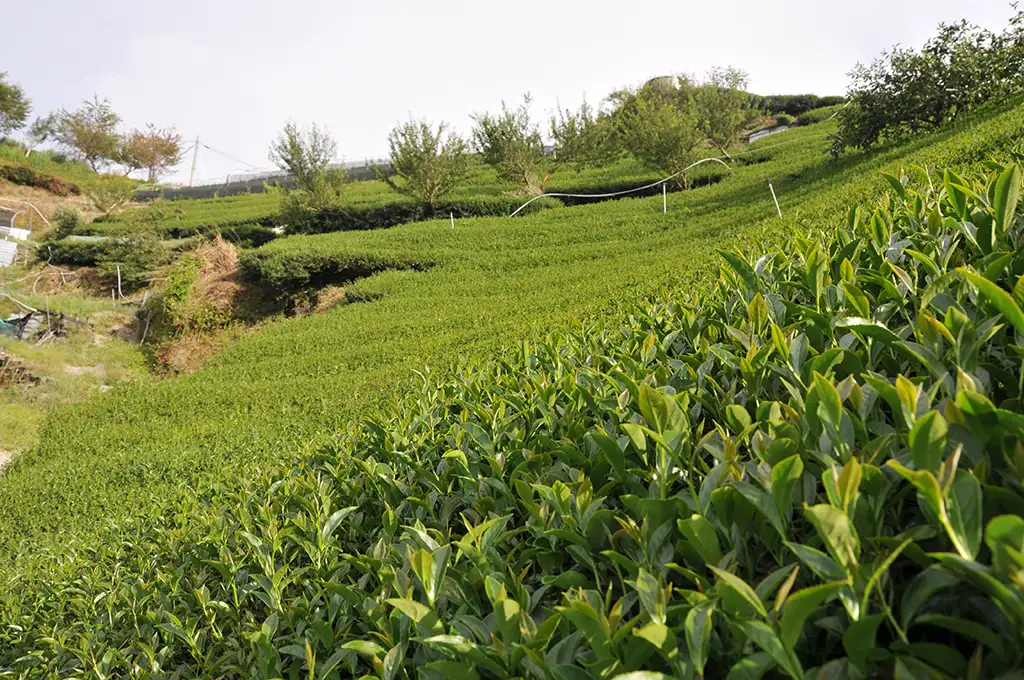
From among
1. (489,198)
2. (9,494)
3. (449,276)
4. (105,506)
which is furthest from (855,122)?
(9,494)

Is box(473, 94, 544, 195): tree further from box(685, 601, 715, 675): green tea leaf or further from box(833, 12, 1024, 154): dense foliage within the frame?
box(685, 601, 715, 675): green tea leaf

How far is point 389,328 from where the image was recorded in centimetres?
1131

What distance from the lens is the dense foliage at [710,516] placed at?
2.04 ft

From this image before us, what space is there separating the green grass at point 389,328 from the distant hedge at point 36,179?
2839 cm

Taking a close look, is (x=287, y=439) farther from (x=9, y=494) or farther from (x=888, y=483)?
(x=888, y=483)

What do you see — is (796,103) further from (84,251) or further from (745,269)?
(745,269)

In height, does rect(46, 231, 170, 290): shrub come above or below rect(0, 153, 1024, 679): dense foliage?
above

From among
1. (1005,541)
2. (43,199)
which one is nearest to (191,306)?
(1005,541)

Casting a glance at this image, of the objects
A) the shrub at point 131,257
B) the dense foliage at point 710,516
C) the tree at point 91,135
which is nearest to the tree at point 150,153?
the tree at point 91,135

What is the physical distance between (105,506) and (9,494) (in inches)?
77.3

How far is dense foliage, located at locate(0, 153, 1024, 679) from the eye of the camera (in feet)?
2.04

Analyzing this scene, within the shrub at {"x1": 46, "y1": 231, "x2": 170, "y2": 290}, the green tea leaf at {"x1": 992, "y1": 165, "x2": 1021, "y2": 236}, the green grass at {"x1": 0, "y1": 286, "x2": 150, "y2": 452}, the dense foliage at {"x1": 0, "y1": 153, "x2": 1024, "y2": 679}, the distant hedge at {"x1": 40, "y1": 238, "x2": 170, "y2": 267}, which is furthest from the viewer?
the distant hedge at {"x1": 40, "y1": 238, "x2": 170, "y2": 267}

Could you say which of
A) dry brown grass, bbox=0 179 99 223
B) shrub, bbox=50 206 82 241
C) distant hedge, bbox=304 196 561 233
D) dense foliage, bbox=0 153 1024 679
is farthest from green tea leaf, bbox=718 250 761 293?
dry brown grass, bbox=0 179 99 223

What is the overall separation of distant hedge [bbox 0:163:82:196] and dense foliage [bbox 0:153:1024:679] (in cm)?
4462
